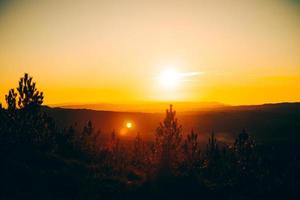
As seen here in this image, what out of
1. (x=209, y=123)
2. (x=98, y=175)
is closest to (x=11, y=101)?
(x=98, y=175)

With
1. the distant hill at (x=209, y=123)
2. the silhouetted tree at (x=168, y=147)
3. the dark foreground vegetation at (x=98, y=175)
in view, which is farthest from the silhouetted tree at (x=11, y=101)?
the distant hill at (x=209, y=123)

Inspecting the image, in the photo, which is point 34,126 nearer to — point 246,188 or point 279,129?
point 246,188

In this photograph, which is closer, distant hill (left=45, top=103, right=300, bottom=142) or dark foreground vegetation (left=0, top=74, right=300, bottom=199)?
dark foreground vegetation (left=0, top=74, right=300, bottom=199)

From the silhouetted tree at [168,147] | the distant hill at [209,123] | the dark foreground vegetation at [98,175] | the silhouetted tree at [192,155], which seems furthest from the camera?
the distant hill at [209,123]

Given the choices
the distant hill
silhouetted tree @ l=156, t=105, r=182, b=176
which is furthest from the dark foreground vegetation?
the distant hill

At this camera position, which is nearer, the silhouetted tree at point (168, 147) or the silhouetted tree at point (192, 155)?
the silhouetted tree at point (168, 147)

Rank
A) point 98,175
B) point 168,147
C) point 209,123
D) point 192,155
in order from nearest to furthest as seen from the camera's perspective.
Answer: point 98,175 < point 168,147 < point 192,155 < point 209,123

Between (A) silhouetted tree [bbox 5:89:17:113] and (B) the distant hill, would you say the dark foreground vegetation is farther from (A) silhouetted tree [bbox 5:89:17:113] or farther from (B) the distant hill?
(B) the distant hill

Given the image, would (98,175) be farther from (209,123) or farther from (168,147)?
(209,123)

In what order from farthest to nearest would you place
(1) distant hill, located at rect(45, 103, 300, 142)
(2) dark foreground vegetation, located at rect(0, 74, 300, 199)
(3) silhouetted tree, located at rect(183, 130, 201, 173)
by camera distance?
(1) distant hill, located at rect(45, 103, 300, 142) < (3) silhouetted tree, located at rect(183, 130, 201, 173) < (2) dark foreground vegetation, located at rect(0, 74, 300, 199)

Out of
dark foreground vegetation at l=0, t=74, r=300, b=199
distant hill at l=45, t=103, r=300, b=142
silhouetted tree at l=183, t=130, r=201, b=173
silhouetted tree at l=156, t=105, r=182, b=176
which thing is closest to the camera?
dark foreground vegetation at l=0, t=74, r=300, b=199

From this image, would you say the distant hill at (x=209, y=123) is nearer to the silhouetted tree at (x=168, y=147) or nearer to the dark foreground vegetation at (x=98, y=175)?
the dark foreground vegetation at (x=98, y=175)

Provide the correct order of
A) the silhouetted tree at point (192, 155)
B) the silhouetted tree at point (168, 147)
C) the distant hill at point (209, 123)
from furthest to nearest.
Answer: the distant hill at point (209, 123)
the silhouetted tree at point (192, 155)
the silhouetted tree at point (168, 147)

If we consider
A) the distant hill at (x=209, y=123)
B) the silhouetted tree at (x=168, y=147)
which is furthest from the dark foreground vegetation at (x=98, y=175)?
the distant hill at (x=209, y=123)
